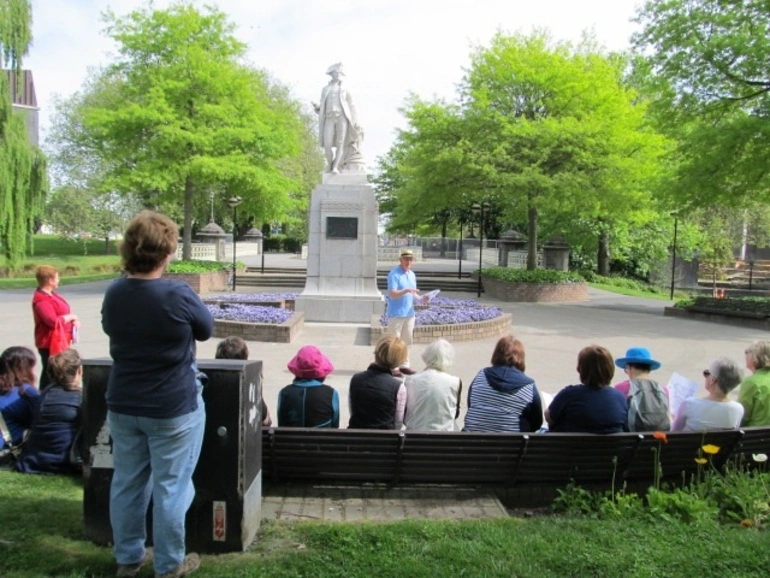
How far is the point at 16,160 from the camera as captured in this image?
20.7 m

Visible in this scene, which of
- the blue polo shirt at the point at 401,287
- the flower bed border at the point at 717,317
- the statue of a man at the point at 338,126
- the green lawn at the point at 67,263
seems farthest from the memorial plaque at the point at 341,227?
the green lawn at the point at 67,263

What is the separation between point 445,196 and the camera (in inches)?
948

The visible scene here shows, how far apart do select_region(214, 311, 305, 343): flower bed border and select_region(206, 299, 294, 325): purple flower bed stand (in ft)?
0.82

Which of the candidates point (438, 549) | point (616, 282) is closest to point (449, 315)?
point (438, 549)

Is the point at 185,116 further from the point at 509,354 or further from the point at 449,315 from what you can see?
the point at 509,354

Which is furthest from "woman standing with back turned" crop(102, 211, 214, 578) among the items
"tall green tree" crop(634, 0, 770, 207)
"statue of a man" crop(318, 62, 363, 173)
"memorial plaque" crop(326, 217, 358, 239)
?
"tall green tree" crop(634, 0, 770, 207)

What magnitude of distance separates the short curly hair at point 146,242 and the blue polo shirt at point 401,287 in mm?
6510

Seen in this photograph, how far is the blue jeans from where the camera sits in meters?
3.14

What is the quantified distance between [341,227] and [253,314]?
3.23 m

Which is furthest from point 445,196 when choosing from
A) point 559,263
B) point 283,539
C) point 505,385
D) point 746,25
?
point 283,539

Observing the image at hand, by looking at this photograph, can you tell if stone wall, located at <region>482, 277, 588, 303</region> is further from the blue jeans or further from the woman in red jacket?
the blue jeans

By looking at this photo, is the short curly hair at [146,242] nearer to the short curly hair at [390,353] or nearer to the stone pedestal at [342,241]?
the short curly hair at [390,353]

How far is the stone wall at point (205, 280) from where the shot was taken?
23.4 metres

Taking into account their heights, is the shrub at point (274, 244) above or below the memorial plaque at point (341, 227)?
below
